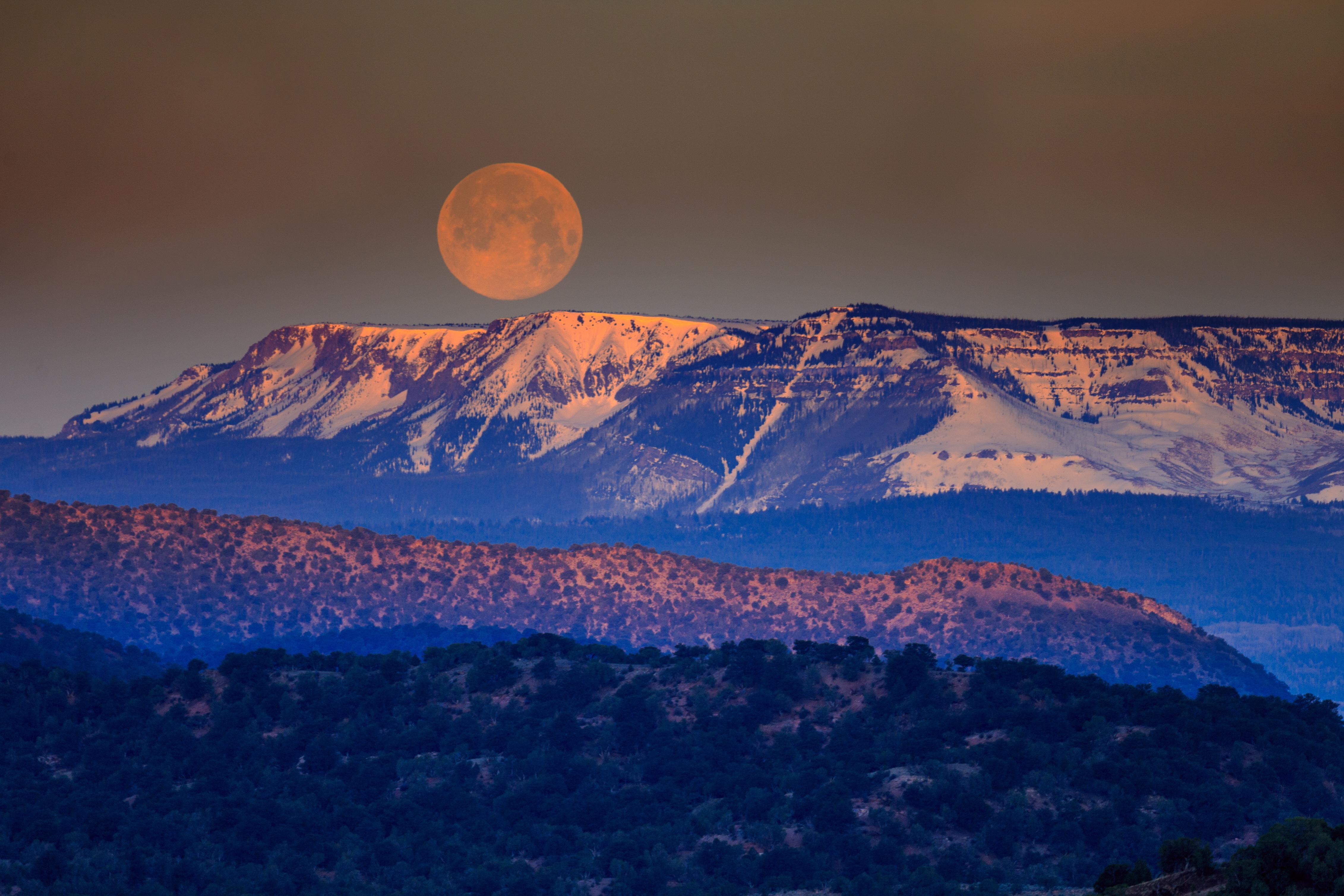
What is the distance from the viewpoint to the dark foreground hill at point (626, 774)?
127 meters

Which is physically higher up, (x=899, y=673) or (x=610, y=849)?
(x=899, y=673)

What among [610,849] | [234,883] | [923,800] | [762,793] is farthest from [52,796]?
[923,800]

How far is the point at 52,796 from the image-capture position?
13662 centimetres

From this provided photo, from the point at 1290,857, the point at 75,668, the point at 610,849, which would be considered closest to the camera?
the point at 1290,857

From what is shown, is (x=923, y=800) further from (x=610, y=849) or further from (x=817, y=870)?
(x=610, y=849)

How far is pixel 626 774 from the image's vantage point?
15575 cm

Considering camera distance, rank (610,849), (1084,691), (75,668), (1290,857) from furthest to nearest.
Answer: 1. (75,668)
2. (1084,691)
3. (610,849)
4. (1290,857)

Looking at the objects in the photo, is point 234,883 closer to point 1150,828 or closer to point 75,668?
point 1150,828

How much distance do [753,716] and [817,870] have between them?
37.8 metres

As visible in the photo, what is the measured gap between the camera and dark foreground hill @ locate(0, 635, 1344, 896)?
127125 millimetres

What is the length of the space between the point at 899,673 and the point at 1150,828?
3755 cm

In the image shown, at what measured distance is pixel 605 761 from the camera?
15875 centimetres

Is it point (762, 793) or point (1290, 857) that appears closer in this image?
point (1290, 857)

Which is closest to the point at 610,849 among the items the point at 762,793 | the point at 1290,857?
the point at 762,793
